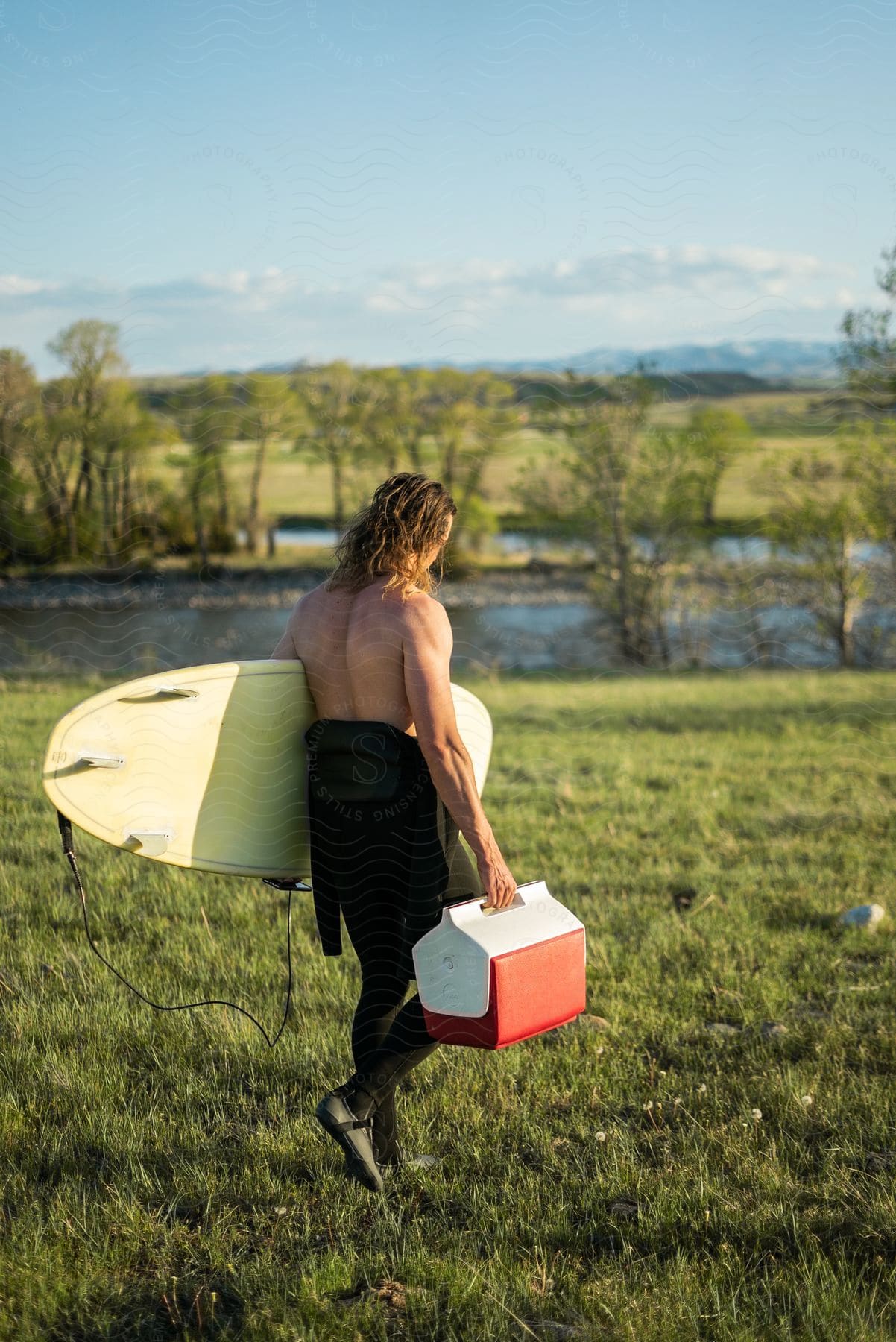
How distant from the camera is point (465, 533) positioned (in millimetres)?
14031

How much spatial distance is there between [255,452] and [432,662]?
9.52 metres

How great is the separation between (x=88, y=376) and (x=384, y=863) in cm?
726

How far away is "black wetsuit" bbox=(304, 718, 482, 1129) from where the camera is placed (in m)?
2.87

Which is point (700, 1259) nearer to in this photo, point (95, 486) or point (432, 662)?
point (432, 662)

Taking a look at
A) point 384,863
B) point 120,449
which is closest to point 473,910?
point 384,863

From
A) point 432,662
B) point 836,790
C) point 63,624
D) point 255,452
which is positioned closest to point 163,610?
point 63,624

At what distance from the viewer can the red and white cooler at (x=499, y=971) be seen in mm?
2615

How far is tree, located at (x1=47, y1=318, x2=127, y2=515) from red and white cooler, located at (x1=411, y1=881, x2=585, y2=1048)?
6.88 m

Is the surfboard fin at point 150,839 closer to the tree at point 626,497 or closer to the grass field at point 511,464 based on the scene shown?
the grass field at point 511,464

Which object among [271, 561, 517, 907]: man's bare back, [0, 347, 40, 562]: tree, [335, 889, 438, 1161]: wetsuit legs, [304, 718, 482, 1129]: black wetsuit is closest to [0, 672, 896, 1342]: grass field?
[335, 889, 438, 1161]: wetsuit legs

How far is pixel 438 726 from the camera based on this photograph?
2.75 meters

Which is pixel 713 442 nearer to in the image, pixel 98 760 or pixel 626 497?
pixel 626 497

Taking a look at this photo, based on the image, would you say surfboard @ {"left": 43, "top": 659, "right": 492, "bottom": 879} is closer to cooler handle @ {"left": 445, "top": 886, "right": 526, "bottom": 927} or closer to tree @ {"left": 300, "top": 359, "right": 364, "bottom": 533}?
cooler handle @ {"left": 445, "top": 886, "right": 526, "bottom": 927}

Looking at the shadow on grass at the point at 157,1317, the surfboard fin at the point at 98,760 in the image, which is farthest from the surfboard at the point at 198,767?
the shadow on grass at the point at 157,1317
